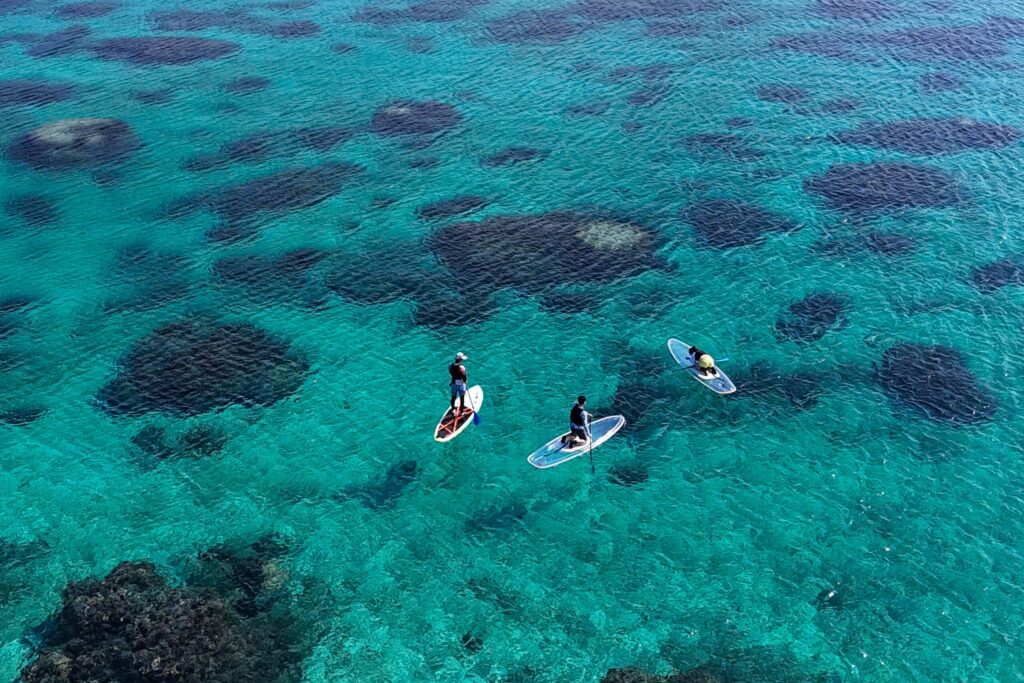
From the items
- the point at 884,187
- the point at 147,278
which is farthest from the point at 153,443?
the point at 884,187

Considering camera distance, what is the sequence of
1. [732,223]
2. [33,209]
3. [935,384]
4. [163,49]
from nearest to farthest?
[935,384] → [732,223] → [33,209] → [163,49]

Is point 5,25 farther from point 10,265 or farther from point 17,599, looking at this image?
point 17,599

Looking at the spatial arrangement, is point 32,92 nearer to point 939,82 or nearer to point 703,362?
point 703,362

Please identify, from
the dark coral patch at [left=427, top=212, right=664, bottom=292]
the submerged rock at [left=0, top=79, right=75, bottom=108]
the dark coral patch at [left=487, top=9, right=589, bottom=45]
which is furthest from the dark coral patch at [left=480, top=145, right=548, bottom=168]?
the submerged rock at [left=0, top=79, right=75, bottom=108]

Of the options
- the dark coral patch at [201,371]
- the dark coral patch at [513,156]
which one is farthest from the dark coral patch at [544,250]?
the dark coral patch at [201,371]

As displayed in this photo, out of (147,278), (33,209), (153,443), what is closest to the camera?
(153,443)

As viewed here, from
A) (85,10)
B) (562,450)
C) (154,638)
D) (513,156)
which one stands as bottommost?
(154,638)

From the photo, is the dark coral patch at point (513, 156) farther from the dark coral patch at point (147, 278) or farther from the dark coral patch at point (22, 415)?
the dark coral patch at point (22, 415)
